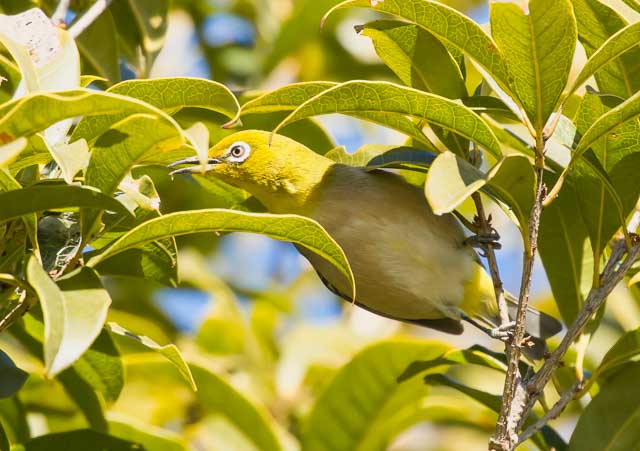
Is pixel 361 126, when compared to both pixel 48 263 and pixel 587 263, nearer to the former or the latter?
pixel 587 263

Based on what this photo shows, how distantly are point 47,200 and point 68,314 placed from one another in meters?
0.45

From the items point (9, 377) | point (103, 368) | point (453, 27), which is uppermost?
point (453, 27)

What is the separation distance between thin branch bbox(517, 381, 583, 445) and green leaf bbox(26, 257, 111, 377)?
133cm

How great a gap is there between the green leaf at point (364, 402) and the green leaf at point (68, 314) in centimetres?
188

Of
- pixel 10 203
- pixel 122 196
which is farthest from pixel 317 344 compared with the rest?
pixel 10 203

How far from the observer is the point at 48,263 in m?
2.38

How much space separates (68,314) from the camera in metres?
1.77

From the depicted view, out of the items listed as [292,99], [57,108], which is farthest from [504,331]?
[57,108]

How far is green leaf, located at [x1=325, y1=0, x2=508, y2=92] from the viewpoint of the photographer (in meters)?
2.40

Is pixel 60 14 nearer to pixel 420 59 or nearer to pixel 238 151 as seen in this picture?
pixel 238 151

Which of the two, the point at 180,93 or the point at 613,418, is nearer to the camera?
the point at 180,93

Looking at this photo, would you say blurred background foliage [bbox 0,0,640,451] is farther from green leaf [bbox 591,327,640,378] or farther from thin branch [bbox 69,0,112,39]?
green leaf [bbox 591,327,640,378]

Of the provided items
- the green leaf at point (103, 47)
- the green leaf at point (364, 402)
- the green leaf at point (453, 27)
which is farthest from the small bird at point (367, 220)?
the green leaf at point (453, 27)

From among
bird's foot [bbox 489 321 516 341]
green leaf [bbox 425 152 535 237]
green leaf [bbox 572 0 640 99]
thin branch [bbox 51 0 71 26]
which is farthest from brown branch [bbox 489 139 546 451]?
thin branch [bbox 51 0 71 26]
